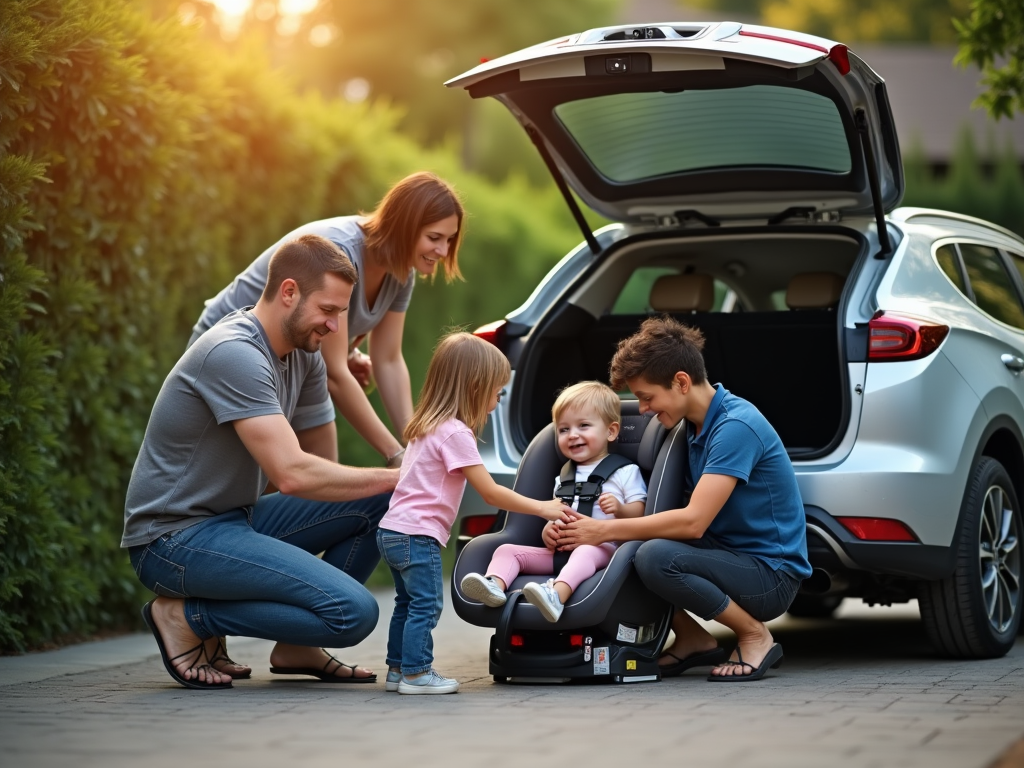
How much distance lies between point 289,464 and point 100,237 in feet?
7.17

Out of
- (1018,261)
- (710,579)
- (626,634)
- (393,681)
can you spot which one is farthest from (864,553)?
(1018,261)

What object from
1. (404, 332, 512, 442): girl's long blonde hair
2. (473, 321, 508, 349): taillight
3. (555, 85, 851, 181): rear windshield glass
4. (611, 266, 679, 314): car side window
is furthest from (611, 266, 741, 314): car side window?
(404, 332, 512, 442): girl's long blonde hair

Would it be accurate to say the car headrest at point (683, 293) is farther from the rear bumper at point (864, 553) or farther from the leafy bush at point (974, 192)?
the leafy bush at point (974, 192)

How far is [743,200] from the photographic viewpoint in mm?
6359

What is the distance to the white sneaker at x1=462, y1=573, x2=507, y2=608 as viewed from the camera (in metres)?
5.00

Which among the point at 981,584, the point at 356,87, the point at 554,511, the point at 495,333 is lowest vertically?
the point at 981,584

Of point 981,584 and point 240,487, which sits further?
point 981,584

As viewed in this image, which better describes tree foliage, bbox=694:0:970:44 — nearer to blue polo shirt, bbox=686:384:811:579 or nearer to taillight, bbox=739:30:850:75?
taillight, bbox=739:30:850:75

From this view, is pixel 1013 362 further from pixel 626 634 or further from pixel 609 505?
pixel 626 634

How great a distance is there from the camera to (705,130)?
6.16 meters

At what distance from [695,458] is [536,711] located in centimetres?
133

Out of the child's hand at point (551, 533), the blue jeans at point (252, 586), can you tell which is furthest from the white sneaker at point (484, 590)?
the blue jeans at point (252, 586)

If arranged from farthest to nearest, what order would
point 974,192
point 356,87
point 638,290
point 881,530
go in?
point 356,87 < point 974,192 < point 638,290 < point 881,530

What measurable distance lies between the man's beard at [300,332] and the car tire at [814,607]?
3.89 m
